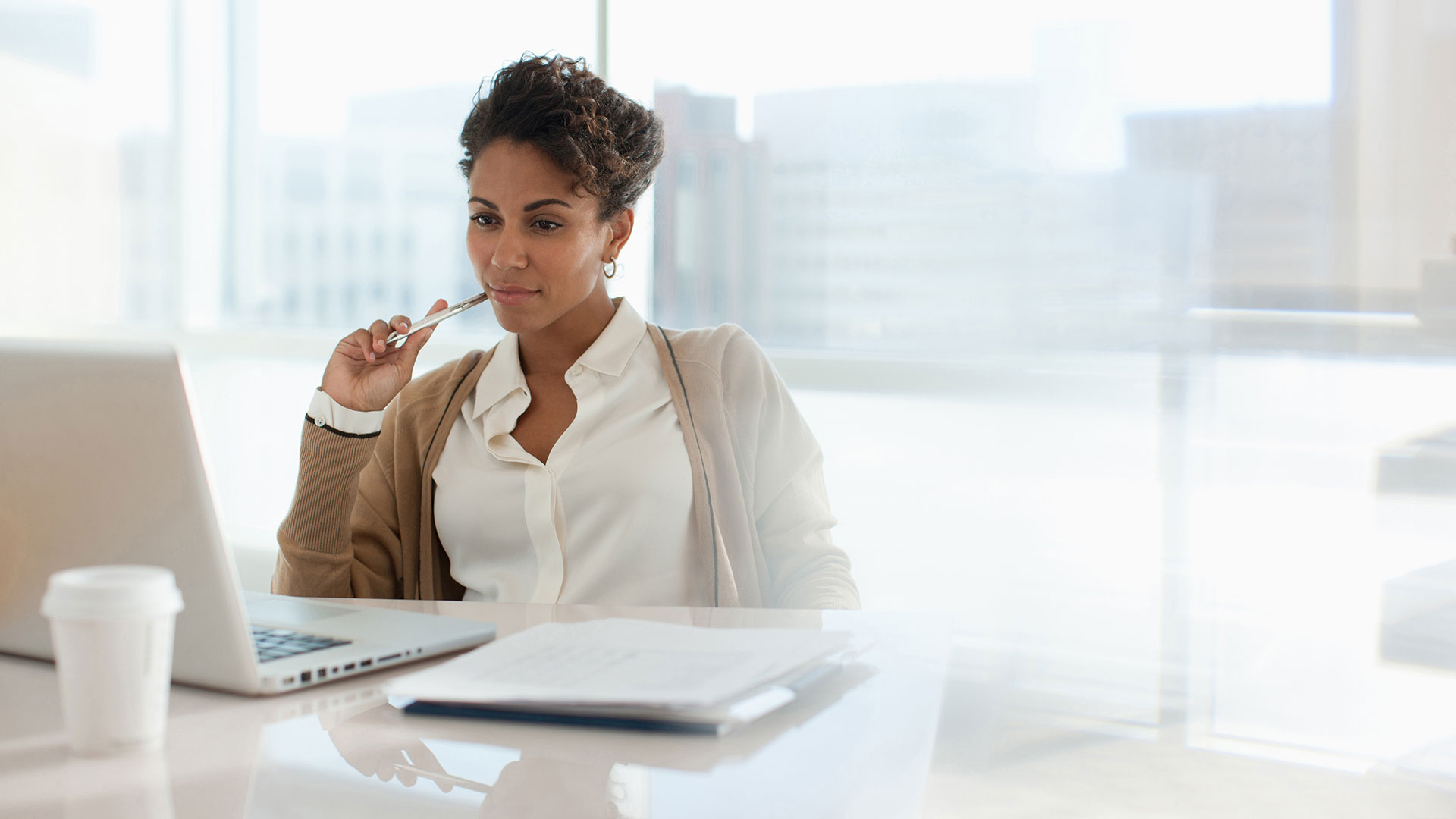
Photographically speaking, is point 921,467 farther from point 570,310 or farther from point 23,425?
point 23,425

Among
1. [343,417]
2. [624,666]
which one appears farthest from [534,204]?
[624,666]

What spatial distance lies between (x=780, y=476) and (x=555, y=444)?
0.96 ft

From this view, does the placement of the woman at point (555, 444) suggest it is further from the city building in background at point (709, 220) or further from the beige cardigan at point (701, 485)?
the city building in background at point (709, 220)

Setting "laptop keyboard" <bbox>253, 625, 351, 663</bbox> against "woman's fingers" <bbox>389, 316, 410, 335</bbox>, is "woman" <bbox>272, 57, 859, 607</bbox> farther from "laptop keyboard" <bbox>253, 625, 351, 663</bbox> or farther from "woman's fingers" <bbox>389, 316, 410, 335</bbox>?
"laptop keyboard" <bbox>253, 625, 351, 663</bbox>

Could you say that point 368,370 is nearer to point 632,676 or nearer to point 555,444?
point 555,444

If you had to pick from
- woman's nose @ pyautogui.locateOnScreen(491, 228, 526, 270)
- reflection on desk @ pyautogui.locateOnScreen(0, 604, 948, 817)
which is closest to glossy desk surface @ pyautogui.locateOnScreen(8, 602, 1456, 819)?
reflection on desk @ pyautogui.locateOnScreen(0, 604, 948, 817)

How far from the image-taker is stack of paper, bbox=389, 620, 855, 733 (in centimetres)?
68

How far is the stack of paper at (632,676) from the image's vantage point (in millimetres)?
678

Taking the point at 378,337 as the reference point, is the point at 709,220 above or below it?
above

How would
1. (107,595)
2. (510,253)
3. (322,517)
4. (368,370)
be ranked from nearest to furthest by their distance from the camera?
(107,595), (322,517), (368,370), (510,253)

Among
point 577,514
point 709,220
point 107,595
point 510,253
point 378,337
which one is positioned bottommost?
point 577,514

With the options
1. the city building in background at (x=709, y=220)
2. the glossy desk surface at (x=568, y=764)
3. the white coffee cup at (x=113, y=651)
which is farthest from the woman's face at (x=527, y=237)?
the city building in background at (x=709, y=220)

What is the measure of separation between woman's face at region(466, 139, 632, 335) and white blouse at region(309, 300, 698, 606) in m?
0.17

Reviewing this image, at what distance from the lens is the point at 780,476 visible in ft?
4.90
